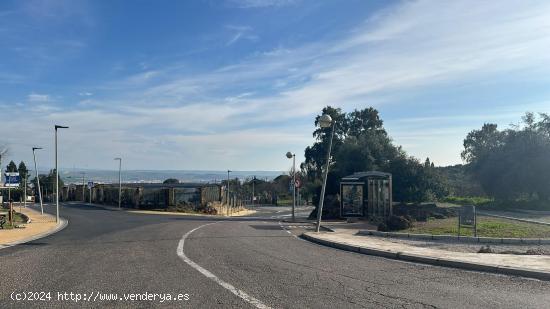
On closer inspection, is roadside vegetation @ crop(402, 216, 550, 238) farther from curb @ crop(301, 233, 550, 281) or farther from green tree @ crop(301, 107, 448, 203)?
green tree @ crop(301, 107, 448, 203)

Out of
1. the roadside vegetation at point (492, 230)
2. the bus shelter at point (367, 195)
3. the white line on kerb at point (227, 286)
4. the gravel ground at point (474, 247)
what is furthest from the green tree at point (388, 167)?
the white line on kerb at point (227, 286)

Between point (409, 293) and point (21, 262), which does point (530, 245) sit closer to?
point (409, 293)

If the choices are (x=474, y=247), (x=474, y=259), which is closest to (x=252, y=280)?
(x=474, y=259)

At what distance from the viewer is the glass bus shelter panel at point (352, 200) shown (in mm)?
26891

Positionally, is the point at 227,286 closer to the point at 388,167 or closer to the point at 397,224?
the point at 397,224

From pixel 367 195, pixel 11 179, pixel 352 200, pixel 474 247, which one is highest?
pixel 11 179

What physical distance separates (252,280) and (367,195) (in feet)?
62.3

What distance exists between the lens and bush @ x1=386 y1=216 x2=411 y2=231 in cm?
1941

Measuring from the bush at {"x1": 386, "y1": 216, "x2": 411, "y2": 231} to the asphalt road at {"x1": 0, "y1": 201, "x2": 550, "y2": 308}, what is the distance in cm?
683


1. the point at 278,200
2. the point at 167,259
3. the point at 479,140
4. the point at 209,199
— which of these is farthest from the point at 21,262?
the point at 278,200

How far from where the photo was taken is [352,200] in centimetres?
2709

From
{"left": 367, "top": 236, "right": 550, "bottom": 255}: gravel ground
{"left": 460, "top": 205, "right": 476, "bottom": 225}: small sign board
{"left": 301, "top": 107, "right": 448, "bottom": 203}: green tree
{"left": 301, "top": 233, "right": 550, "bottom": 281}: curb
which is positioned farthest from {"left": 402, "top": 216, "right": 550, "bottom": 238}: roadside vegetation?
{"left": 301, "top": 107, "right": 448, "bottom": 203}: green tree

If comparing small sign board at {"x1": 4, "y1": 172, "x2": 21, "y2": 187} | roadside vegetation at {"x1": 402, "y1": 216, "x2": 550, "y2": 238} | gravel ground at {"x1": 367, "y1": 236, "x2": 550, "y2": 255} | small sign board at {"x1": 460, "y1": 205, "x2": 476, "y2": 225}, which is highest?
small sign board at {"x1": 4, "y1": 172, "x2": 21, "y2": 187}

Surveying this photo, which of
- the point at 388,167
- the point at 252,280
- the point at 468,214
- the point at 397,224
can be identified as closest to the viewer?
the point at 252,280
